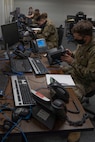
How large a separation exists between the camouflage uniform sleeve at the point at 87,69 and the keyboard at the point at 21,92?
641 mm

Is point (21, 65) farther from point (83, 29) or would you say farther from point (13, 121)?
point (13, 121)

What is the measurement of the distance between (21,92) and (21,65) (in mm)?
694

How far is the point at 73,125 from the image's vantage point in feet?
3.92

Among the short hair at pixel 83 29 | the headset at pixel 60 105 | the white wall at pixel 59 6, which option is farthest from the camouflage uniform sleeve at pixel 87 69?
the white wall at pixel 59 6

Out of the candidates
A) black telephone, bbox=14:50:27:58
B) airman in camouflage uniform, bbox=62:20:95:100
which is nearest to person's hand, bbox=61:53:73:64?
airman in camouflage uniform, bbox=62:20:95:100

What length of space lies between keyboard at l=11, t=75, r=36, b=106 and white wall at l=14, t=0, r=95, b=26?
843 cm

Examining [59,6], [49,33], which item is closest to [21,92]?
[49,33]

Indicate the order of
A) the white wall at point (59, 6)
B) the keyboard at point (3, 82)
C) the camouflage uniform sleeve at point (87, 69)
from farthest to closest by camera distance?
the white wall at point (59, 6), the camouflage uniform sleeve at point (87, 69), the keyboard at point (3, 82)

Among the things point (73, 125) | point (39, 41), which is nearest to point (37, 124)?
point (73, 125)

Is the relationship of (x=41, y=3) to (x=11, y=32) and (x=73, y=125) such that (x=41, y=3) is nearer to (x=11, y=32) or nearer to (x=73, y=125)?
(x=11, y=32)

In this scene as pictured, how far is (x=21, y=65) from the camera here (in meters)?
2.14

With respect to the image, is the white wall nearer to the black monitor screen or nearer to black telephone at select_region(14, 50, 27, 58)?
the black monitor screen

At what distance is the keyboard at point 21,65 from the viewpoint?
2006mm

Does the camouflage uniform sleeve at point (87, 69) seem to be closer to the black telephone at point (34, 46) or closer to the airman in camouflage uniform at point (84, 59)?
the airman in camouflage uniform at point (84, 59)
